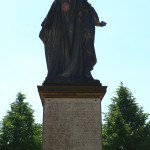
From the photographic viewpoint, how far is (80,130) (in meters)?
9.39

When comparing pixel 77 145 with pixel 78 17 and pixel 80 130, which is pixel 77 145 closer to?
pixel 80 130

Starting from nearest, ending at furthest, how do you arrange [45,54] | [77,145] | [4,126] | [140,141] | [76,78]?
1. [77,145]
2. [76,78]
3. [45,54]
4. [140,141]
5. [4,126]

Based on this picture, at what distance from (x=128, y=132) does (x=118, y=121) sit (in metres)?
1.54

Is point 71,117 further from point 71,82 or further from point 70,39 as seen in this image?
point 70,39

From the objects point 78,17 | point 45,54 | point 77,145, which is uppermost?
point 78,17

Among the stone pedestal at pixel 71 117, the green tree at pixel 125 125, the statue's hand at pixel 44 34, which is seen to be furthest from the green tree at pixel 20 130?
the stone pedestal at pixel 71 117

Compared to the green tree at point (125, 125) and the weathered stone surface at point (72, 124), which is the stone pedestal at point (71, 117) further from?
the green tree at point (125, 125)

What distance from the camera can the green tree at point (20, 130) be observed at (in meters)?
34.0

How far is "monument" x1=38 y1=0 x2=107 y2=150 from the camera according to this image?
934 cm

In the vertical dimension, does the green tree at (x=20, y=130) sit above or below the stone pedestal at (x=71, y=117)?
above

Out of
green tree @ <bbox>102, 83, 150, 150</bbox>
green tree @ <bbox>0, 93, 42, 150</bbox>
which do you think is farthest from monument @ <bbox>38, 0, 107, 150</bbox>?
green tree @ <bbox>0, 93, 42, 150</bbox>

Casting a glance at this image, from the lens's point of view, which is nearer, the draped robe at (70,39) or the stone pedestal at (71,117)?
the stone pedestal at (71,117)

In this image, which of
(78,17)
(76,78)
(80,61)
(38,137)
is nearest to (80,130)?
(76,78)

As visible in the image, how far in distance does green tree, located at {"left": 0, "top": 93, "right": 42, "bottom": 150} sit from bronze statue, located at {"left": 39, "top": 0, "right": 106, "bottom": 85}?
23.7m
